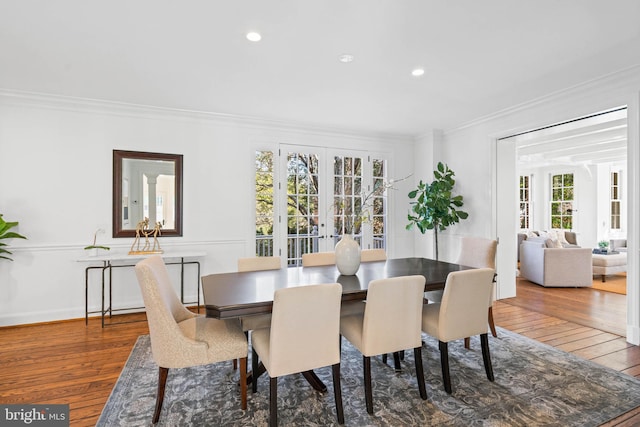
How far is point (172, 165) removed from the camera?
4305mm

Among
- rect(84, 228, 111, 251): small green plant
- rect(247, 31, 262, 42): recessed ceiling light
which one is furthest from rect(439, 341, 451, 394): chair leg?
rect(84, 228, 111, 251): small green plant

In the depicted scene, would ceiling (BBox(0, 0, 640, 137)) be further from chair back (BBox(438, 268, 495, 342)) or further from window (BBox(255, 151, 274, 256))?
chair back (BBox(438, 268, 495, 342))

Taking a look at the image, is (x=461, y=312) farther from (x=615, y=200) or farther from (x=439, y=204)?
(x=615, y=200)

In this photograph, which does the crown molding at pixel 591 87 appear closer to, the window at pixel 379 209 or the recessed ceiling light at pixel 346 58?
the window at pixel 379 209

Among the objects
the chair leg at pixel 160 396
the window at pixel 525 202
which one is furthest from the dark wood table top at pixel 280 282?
the window at pixel 525 202

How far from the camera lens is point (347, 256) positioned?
8.84 ft

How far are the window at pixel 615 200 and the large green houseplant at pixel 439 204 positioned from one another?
20.5 feet

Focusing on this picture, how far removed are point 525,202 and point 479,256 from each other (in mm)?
6714

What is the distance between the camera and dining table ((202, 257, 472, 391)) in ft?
6.42

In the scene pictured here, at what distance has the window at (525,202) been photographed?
898 centimetres

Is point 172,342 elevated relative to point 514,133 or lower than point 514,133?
lower

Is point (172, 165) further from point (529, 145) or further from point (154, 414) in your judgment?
point (529, 145)

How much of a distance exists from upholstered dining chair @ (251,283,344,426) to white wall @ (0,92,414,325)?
9.11 feet

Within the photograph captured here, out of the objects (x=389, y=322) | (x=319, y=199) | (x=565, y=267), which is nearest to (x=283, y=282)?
(x=389, y=322)
